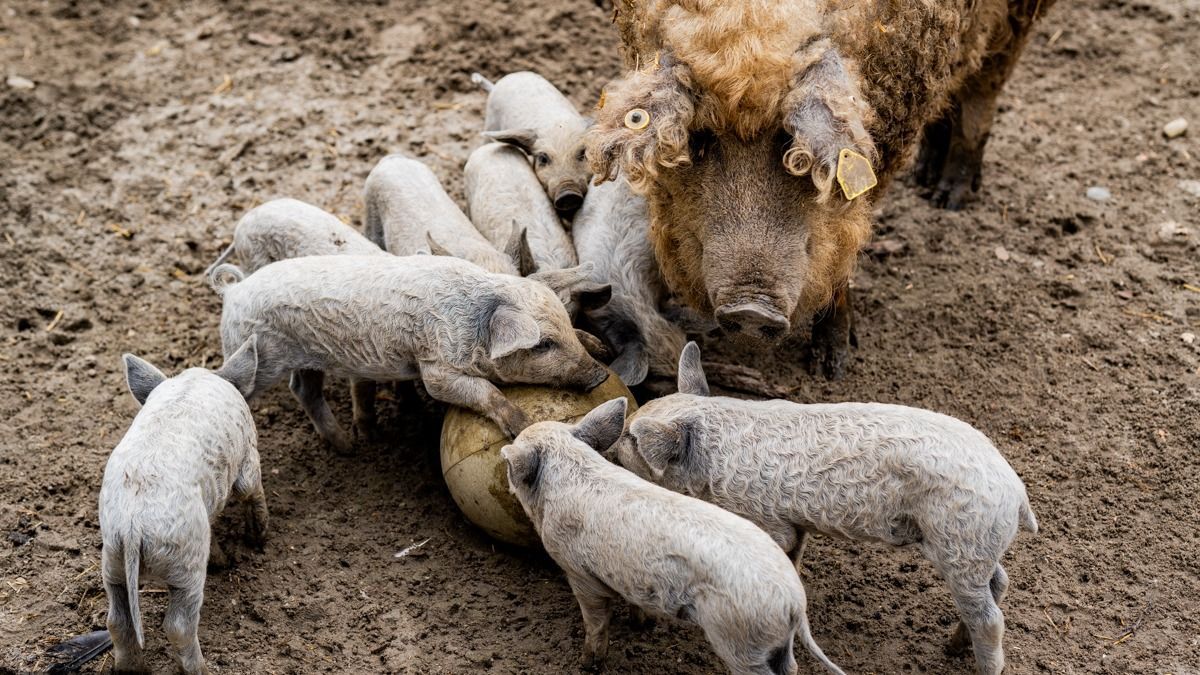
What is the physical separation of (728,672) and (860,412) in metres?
0.97

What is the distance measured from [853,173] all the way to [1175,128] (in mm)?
3561

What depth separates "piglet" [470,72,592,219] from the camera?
547cm

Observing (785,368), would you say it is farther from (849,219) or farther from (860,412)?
(860,412)

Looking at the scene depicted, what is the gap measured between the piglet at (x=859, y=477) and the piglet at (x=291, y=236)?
5.45 ft

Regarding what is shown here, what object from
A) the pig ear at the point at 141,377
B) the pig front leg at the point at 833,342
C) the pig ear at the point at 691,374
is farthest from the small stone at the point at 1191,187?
the pig ear at the point at 141,377

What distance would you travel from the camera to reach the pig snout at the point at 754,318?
4.10 m

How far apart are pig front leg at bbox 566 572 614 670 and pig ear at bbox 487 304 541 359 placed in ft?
2.69

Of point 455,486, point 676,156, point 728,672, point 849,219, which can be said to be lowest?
point 728,672

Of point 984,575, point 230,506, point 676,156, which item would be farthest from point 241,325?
point 984,575

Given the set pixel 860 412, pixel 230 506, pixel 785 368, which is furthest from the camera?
pixel 785 368

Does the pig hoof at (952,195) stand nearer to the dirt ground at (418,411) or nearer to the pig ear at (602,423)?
the dirt ground at (418,411)

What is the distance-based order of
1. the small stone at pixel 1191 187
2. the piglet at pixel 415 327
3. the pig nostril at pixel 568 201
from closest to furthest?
1. the piglet at pixel 415 327
2. the pig nostril at pixel 568 201
3. the small stone at pixel 1191 187

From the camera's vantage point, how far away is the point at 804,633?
11.3ft

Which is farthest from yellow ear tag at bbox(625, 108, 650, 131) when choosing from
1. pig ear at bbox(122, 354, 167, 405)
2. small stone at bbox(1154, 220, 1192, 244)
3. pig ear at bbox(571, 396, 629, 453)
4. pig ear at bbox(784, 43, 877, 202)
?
small stone at bbox(1154, 220, 1192, 244)
